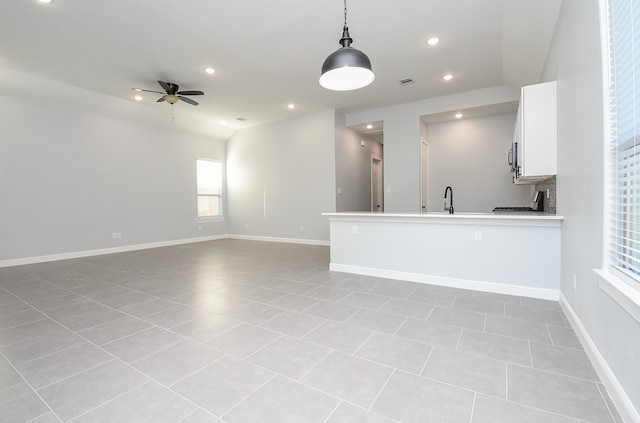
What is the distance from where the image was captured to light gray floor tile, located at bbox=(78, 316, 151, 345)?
2.25 m

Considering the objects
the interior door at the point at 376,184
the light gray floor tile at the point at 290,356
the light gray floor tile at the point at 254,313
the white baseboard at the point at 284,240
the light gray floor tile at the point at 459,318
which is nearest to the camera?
the light gray floor tile at the point at 290,356

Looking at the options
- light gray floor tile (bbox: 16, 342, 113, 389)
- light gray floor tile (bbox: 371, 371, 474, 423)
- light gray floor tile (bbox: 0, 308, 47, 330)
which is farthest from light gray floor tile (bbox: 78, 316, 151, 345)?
light gray floor tile (bbox: 371, 371, 474, 423)

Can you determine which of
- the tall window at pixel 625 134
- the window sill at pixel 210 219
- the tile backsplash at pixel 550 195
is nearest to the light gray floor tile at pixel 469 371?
the tall window at pixel 625 134

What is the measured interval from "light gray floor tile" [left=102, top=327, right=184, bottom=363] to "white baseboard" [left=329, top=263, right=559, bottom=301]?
2.53 m

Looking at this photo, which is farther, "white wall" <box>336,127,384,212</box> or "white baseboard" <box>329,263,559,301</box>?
"white wall" <box>336,127,384,212</box>

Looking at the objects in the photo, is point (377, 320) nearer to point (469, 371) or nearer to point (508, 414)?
point (469, 371)

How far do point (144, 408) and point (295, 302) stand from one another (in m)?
1.68

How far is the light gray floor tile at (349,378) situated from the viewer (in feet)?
5.10

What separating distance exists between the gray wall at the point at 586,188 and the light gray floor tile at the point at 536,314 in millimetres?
178

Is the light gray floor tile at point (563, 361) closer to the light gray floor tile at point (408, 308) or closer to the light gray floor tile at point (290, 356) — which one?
the light gray floor tile at point (408, 308)

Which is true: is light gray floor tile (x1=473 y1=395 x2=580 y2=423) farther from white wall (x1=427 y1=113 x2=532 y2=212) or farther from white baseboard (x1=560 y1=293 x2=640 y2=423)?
white wall (x1=427 y1=113 x2=532 y2=212)

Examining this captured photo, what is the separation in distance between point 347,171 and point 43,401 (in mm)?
6580

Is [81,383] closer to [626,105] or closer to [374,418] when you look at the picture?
[374,418]

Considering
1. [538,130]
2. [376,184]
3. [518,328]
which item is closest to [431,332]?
[518,328]
